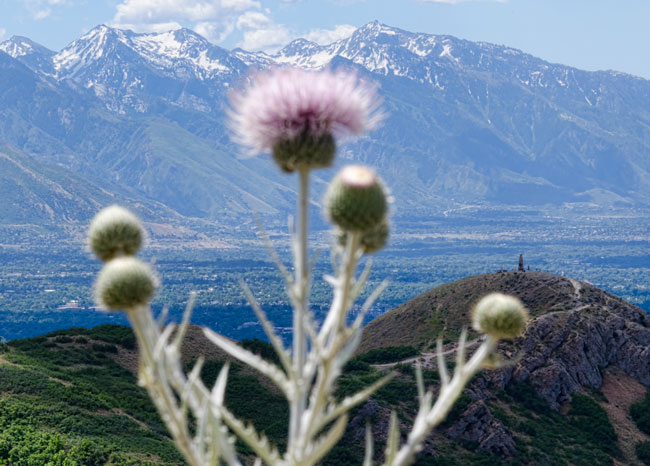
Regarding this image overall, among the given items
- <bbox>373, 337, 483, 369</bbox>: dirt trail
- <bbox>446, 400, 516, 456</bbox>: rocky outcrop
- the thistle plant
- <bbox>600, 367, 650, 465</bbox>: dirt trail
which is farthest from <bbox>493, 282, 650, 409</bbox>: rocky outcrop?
the thistle plant

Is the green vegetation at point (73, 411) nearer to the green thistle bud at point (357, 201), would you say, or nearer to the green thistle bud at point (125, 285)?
the green thistle bud at point (125, 285)

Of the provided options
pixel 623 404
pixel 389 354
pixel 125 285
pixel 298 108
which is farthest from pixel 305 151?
pixel 389 354

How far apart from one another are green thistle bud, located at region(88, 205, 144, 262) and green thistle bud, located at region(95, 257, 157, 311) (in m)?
0.37

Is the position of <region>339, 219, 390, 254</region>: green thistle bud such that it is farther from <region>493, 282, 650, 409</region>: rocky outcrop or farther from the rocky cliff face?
<region>493, 282, 650, 409</region>: rocky outcrop

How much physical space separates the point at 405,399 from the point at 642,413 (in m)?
19.9

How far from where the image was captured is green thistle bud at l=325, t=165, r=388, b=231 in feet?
15.8

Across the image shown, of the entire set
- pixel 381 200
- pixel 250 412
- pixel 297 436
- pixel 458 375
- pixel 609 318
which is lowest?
pixel 250 412

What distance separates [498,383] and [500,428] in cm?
880

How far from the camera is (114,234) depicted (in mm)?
5727

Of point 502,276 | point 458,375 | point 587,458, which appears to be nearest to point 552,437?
point 587,458

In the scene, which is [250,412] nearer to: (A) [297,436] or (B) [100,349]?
(B) [100,349]

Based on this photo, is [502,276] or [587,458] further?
[502,276]

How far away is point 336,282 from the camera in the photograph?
512cm

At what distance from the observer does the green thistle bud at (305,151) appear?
15.5 feet
